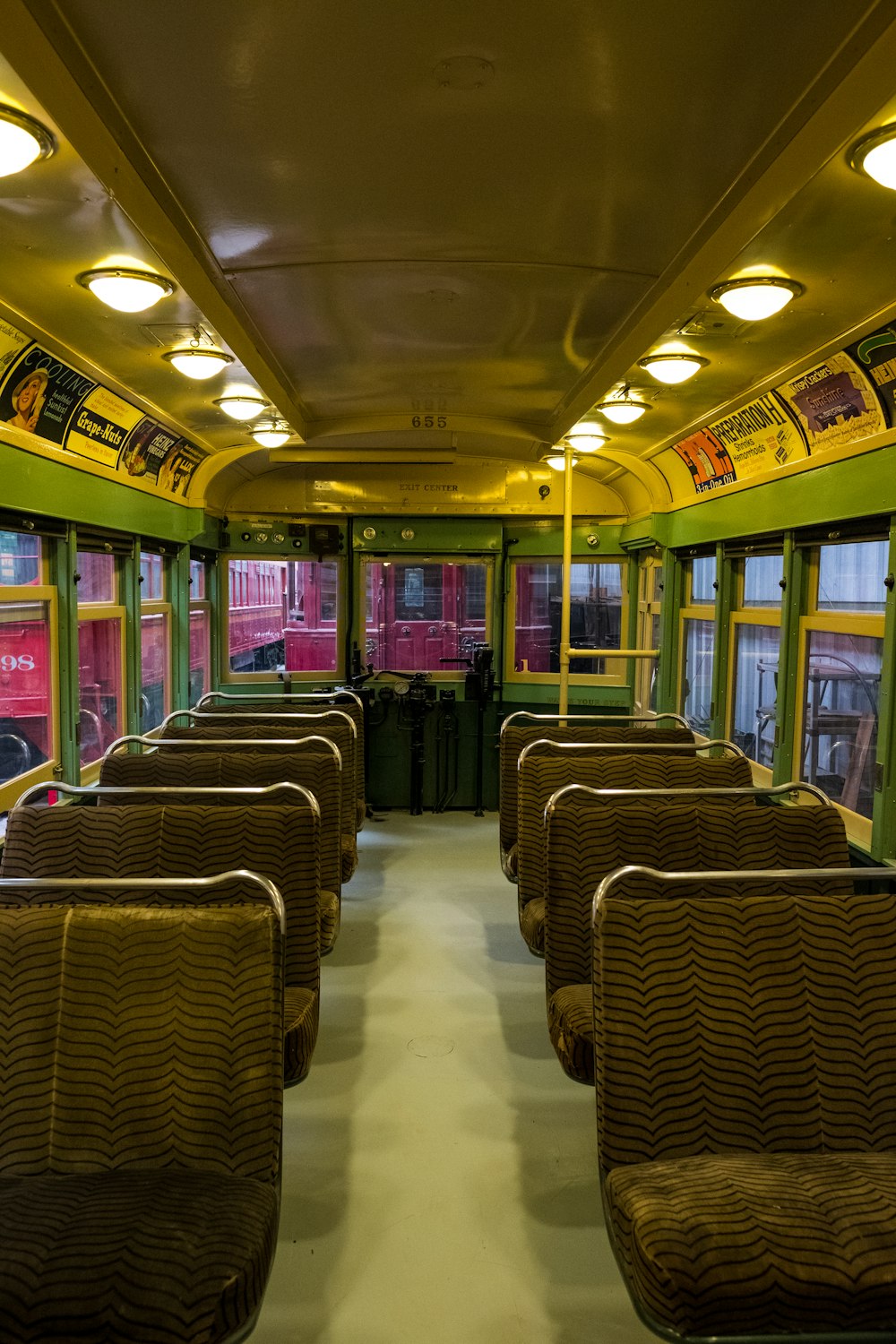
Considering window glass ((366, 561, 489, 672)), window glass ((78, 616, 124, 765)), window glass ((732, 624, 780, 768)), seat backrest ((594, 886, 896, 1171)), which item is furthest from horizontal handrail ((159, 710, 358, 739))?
seat backrest ((594, 886, 896, 1171))

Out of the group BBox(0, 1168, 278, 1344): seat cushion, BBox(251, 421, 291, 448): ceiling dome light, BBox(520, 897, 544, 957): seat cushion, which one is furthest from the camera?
BBox(251, 421, 291, 448): ceiling dome light

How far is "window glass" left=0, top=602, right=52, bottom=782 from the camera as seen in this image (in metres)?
4.14

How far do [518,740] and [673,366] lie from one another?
1920 millimetres

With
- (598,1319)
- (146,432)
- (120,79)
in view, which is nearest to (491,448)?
(146,432)

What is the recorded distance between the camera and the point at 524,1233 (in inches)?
101

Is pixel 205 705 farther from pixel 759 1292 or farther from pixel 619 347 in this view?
pixel 759 1292

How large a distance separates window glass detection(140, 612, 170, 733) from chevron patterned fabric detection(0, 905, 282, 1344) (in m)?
4.23

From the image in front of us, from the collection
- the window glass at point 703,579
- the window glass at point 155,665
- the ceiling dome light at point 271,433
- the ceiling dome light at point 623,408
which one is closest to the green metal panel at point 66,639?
the window glass at point 155,665

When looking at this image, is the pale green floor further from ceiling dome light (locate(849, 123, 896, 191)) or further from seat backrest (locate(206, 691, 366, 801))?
ceiling dome light (locate(849, 123, 896, 191))

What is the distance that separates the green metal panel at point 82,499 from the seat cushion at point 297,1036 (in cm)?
232

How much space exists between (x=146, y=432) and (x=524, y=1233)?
4630 millimetres

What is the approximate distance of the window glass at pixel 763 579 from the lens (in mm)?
5020

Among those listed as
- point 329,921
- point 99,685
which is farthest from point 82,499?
point 329,921

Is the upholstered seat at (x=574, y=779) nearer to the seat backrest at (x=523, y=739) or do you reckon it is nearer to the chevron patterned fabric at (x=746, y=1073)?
the seat backrest at (x=523, y=739)
